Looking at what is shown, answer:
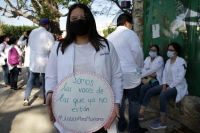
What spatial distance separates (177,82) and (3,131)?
3.10 m

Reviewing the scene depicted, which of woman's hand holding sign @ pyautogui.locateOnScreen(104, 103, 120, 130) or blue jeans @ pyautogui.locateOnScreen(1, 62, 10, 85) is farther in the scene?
blue jeans @ pyautogui.locateOnScreen(1, 62, 10, 85)

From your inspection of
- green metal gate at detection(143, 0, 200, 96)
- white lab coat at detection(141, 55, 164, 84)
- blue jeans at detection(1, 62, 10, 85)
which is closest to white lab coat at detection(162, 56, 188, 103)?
green metal gate at detection(143, 0, 200, 96)

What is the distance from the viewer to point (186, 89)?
11.5 ft

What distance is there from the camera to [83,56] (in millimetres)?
1599

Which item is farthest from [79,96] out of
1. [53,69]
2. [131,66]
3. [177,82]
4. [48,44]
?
[48,44]

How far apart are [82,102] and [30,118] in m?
2.78

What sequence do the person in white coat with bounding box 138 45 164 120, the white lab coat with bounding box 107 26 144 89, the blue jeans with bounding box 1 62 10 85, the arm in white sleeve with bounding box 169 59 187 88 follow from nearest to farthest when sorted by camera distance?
the white lab coat with bounding box 107 26 144 89 < the arm in white sleeve with bounding box 169 59 187 88 < the person in white coat with bounding box 138 45 164 120 < the blue jeans with bounding box 1 62 10 85

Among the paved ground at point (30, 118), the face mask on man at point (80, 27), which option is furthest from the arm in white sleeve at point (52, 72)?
the paved ground at point (30, 118)

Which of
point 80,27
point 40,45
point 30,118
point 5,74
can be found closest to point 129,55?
point 80,27

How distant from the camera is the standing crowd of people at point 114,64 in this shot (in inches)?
62.7

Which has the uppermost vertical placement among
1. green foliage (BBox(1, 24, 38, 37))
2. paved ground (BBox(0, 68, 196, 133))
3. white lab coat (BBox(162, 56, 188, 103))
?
green foliage (BBox(1, 24, 38, 37))

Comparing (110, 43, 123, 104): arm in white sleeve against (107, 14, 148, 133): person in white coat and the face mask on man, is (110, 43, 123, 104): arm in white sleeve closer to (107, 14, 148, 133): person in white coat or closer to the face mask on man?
the face mask on man

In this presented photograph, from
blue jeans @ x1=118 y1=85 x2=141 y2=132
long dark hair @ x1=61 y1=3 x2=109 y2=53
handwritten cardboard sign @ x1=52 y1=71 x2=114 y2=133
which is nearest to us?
handwritten cardboard sign @ x1=52 y1=71 x2=114 y2=133

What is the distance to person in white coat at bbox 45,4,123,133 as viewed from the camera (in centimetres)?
158
